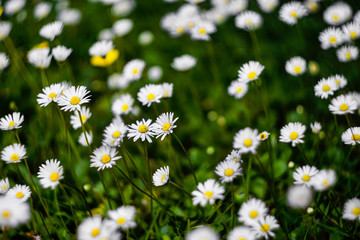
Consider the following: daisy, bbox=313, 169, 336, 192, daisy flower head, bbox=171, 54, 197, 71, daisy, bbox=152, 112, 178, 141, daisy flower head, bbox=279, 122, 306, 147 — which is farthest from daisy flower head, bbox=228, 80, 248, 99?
daisy, bbox=313, 169, 336, 192

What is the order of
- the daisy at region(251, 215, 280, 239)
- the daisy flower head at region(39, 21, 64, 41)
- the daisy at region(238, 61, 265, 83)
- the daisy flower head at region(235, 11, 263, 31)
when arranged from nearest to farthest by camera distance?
the daisy at region(251, 215, 280, 239), the daisy at region(238, 61, 265, 83), the daisy flower head at region(39, 21, 64, 41), the daisy flower head at region(235, 11, 263, 31)

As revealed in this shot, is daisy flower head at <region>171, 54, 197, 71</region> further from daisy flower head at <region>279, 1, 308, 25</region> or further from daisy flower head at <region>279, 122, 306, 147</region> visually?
daisy flower head at <region>279, 122, 306, 147</region>

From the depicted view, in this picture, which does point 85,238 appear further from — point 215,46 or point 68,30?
point 68,30

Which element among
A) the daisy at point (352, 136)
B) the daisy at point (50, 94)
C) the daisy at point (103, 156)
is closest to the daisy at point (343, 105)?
the daisy at point (352, 136)

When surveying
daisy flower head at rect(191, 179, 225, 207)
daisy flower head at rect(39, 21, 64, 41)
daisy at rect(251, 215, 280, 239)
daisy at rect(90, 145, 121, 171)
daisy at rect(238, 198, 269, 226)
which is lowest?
daisy at rect(251, 215, 280, 239)

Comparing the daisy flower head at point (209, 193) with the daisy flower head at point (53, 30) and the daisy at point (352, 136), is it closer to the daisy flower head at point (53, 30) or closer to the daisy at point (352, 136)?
the daisy at point (352, 136)

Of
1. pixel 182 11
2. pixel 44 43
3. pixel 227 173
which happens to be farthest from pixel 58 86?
pixel 182 11
